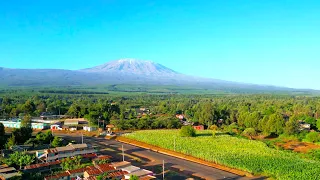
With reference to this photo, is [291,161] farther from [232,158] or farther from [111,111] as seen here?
[111,111]

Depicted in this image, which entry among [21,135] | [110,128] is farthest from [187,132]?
[21,135]

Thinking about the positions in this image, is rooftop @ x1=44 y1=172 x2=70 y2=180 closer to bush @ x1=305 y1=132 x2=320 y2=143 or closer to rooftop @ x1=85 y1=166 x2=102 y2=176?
rooftop @ x1=85 y1=166 x2=102 y2=176

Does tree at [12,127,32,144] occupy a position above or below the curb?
above

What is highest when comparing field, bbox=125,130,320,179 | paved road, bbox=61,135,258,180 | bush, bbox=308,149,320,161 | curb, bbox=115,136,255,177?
field, bbox=125,130,320,179

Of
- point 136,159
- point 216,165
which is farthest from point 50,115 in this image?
point 216,165

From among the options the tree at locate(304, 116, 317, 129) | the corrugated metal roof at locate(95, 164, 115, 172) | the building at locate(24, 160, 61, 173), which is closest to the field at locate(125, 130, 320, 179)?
the corrugated metal roof at locate(95, 164, 115, 172)

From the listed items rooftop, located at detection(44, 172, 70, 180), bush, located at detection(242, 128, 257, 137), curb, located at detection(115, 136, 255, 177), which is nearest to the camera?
rooftop, located at detection(44, 172, 70, 180)

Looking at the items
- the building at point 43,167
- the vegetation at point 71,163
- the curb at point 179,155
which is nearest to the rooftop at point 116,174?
the vegetation at point 71,163
